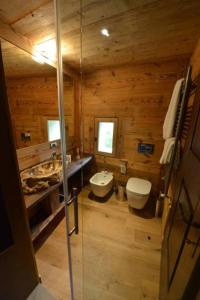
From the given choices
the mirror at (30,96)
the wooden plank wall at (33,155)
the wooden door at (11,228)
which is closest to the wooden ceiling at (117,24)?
the mirror at (30,96)

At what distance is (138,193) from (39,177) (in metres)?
1.44

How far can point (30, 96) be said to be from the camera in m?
1.74

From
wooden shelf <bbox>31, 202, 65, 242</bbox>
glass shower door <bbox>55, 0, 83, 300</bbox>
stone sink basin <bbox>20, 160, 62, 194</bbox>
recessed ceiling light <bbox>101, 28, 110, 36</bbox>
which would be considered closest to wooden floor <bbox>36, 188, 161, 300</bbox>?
glass shower door <bbox>55, 0, 83, 300</bbox>

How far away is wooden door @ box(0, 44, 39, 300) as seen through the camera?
0.75 metres

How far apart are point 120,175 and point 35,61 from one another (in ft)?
7.76

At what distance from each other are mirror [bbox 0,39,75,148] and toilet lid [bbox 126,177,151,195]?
58.6 inches

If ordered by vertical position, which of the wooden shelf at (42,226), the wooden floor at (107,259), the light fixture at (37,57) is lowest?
the wooden floor at (107,259)

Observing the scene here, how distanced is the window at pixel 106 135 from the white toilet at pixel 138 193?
0.81 meters

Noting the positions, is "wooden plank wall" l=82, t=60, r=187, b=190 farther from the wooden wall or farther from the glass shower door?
the wooden wall

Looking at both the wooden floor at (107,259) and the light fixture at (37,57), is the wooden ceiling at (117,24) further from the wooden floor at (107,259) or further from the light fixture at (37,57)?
the wooden floor at (107,259)

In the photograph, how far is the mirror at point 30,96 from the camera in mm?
1459

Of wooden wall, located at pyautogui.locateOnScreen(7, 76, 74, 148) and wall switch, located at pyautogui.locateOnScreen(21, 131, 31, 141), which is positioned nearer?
wooden wall, located at pyautogui.locateOnScreen(7, 76, 74, 148)

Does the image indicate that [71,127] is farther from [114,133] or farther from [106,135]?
[114,133]

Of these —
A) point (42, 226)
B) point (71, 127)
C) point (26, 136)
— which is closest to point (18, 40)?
point (26, 136)
